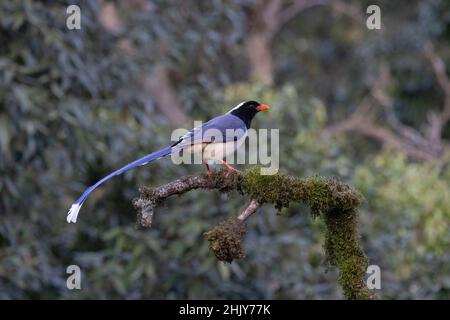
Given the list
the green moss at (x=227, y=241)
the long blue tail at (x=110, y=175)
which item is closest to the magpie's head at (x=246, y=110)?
the long blue tail at (x=110, y=175)

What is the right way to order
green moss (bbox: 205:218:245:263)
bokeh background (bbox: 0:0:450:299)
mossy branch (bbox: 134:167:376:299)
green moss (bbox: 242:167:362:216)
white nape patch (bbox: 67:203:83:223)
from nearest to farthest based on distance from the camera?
green moss (bbox: 205:218:245:263) → mossy branch (bbox: 134:167:376:299) → green moss (bbox: 242:167:362:216) → white nape patch (bbox: 67:203:83:223) → bokeh background (bbox: 0:0:450:299)

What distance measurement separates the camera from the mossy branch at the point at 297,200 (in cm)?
393

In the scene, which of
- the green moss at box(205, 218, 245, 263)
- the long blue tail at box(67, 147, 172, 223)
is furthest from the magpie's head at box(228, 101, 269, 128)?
the green moss at box(205, 218, 245, 263)

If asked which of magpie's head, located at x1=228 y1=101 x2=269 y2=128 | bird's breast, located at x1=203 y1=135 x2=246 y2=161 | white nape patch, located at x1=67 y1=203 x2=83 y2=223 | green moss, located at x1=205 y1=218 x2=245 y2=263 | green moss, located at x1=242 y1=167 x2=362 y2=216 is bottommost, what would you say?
green moss, located at x1=205 y1=218 x2=245 y2=263

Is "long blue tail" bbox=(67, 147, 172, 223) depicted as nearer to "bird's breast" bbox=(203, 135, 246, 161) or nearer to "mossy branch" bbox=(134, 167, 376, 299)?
"bird's breast" bbox=(203, 135, 246, 161)

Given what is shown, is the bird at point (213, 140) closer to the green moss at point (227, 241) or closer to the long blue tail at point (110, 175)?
the long blue tail at point (110, 175)

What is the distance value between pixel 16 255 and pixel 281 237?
2435 millimetres

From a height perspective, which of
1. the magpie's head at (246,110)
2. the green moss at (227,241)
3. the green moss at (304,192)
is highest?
the magpie's head at (246,110)

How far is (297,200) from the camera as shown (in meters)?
4.14

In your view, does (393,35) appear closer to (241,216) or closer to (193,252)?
(193,252)

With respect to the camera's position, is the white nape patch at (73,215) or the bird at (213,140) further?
the bird at (213,140)

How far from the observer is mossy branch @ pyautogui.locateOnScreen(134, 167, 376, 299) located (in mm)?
3931

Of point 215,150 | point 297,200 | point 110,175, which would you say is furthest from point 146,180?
point 297,200

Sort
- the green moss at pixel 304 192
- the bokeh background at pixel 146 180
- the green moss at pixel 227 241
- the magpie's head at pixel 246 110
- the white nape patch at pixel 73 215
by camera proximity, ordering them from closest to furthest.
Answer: the green moss at pixel 227 241
the green moss at pixel 304 192
the white nape patch at pixel 73 215
the magpie's head at pixel 246 110
the bokeh background at pixel 146 180
